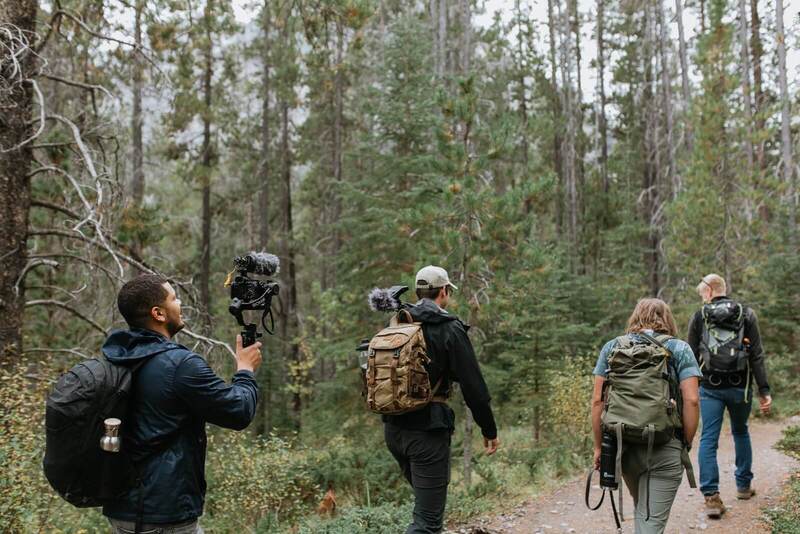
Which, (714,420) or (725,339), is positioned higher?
(725,339)

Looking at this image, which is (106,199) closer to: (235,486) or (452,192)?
(235,486)

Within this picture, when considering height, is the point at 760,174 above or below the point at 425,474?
above

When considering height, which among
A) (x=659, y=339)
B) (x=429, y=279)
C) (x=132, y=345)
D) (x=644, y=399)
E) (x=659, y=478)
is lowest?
(x=659, y=478)

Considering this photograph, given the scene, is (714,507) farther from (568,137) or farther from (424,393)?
(568,137)

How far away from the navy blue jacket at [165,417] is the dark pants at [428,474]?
1378mm

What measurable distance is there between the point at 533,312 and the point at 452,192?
4.83 meters

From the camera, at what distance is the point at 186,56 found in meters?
8.54

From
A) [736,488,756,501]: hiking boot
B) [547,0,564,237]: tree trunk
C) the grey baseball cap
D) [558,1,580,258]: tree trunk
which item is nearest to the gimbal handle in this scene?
the grey baseball cap

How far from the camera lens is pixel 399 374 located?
356cm

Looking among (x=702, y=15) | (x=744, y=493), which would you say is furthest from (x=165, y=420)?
(x=702, y=15)

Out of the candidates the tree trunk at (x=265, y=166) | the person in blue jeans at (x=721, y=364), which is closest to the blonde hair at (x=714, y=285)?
the person in blue jeans at (x=721, y=364)

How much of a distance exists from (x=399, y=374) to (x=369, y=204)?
11291 mm

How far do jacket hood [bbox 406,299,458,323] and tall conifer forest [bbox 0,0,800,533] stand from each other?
225 centimetres

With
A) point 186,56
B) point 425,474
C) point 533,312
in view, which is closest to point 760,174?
point 533,312
